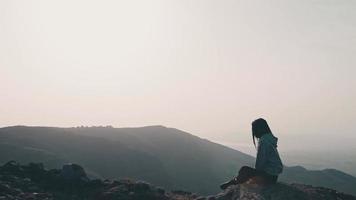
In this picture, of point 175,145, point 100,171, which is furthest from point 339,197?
point 175,145

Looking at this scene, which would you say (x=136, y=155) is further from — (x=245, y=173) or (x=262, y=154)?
(x=262, y=154)

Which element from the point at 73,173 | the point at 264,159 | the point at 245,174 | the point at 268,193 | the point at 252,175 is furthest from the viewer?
the point at 73,173

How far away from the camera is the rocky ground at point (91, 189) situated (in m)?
13.6

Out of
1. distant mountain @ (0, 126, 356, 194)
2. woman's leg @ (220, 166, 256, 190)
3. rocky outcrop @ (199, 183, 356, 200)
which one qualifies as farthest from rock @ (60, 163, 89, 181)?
distant mountain @ (0, 126, 356, 194)

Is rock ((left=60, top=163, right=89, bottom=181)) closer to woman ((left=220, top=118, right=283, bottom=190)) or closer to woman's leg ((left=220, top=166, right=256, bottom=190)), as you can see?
woman's leg ((left=220, top=166, right=256, bottom=190))

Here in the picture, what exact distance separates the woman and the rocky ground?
35 centimetres

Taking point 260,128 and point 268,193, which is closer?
point 268,193

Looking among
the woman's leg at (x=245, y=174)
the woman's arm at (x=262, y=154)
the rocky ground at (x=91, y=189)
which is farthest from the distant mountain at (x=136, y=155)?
the woman's arm at (x=262, y=154)

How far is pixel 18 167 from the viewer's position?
19219 mm

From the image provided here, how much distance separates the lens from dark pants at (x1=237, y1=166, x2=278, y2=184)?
1396cm

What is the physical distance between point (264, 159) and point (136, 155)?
67825 millimetres

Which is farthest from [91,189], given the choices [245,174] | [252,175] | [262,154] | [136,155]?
[136,155]

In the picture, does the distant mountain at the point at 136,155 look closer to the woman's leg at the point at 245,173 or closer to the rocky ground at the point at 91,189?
the rocky ground at the point at 91,189

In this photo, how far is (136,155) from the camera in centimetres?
8056
